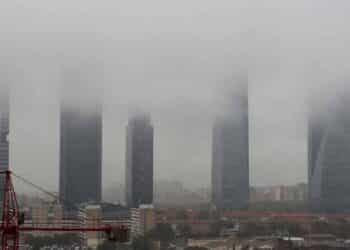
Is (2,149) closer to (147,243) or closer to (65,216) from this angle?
(65,216)

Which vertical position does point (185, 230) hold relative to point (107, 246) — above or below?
above

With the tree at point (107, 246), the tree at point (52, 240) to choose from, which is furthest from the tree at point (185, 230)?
the tree at point (52, 240)

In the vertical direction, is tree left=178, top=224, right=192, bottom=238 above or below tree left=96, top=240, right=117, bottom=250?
above

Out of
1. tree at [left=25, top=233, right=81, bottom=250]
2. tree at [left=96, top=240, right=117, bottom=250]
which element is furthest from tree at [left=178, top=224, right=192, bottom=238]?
tree at [left=25, top=233, right=81, bottom=250]

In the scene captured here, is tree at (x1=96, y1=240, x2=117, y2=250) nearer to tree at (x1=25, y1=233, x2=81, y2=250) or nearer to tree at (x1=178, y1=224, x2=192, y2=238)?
tree at (x1=25, y1=233, x2=81, y2=250)

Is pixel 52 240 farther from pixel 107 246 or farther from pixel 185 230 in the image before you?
pixel 185 230

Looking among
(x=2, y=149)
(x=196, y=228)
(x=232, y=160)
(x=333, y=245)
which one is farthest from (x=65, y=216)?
(x=333, y=245)

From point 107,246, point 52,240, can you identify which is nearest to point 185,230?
point 107,246

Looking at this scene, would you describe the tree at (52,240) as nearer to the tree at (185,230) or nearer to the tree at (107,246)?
the tree at (107,246)
